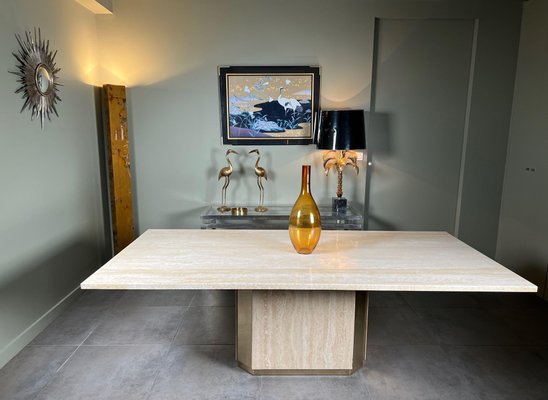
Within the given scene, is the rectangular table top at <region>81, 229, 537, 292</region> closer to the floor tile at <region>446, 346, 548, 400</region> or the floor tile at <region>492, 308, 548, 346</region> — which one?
the floor tile at <region>446, 346, 548, 400</region>

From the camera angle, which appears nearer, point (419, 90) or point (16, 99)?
point (16, 99)

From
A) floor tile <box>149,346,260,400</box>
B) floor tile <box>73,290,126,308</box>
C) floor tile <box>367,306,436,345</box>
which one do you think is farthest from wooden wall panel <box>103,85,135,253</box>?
floor tile <box>367,306,436,345</box>

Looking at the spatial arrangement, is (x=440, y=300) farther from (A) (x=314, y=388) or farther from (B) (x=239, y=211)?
(B) (x=239, y=211)

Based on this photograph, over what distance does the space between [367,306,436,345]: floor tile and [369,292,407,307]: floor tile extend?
70mm

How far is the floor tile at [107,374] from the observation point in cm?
200

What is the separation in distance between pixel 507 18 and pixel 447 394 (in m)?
3.16

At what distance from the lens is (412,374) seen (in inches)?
85.8

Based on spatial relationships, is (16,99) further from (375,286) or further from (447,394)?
(447,394)

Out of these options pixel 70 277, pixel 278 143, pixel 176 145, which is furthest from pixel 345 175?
pixel 70 277

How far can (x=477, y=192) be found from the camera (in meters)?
3.70

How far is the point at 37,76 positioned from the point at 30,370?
1.80 meters

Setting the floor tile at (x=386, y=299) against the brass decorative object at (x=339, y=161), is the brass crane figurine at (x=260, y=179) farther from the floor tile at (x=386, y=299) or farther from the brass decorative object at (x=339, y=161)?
the floor tile at (x=386, y=299)

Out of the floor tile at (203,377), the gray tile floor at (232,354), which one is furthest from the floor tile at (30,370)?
the floor tile at (203,377)

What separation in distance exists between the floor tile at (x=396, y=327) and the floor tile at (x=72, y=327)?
187 centimetres
